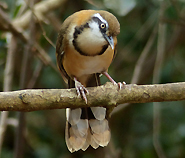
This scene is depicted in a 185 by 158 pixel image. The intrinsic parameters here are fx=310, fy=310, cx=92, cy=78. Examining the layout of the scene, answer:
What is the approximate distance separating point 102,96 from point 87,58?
0.58m

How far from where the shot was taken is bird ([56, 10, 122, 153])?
8.85 feet

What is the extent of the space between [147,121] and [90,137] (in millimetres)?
2455

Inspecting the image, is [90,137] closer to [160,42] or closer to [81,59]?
[81,59]

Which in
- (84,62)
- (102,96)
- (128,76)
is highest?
(128,76)

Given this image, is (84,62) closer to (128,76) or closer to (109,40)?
(109,40)

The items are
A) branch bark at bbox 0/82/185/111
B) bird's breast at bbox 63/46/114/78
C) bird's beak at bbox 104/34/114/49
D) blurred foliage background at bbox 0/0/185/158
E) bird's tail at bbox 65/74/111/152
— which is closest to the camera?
branch bark at bbox 0/82/185/111

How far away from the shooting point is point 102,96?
2.34 meters

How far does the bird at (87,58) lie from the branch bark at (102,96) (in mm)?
258

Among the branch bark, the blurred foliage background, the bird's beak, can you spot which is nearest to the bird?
the bird's beak

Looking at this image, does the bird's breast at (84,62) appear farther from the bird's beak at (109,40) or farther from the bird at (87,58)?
the bird's beak at (109,40)

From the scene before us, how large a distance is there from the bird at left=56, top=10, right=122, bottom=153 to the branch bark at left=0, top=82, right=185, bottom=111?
0.26 meters

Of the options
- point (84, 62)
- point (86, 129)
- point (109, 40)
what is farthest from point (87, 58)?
point (86, 129)

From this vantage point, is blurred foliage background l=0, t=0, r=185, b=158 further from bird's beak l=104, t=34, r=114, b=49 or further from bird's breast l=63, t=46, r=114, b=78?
bird's beak l=104, t=34, r=114, b=49

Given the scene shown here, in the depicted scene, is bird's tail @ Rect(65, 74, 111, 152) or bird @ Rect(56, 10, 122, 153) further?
bird's tail @ Rect(65, 74, 111, 152)
